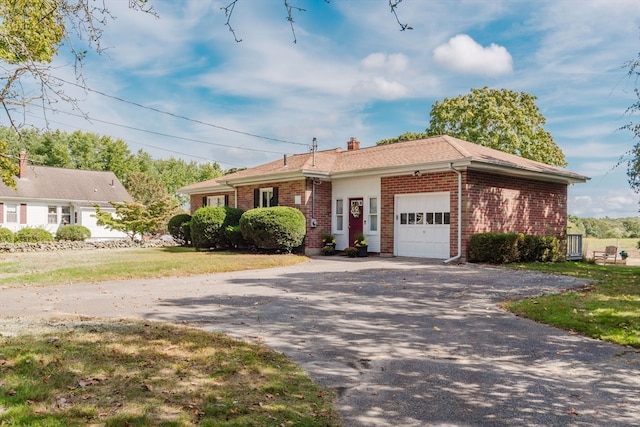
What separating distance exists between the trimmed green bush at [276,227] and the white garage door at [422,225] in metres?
3.75

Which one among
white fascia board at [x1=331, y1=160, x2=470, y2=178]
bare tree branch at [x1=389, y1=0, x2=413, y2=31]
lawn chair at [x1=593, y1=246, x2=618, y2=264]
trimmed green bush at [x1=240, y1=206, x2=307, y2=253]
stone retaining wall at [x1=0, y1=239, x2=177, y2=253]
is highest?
white fascia board at [x1=331, y1=160, x2=470, y2=178]

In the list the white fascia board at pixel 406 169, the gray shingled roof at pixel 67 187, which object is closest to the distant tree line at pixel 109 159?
the gray shingled roof at pixel 67 187

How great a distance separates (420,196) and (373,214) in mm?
2210

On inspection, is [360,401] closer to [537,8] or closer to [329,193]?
[537,8]

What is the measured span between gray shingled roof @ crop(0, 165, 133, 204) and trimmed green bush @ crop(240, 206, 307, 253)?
2087cm

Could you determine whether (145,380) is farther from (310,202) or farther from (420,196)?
(310,202)

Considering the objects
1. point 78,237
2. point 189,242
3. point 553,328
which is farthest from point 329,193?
point 78,237

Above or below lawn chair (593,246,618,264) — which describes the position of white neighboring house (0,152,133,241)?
above

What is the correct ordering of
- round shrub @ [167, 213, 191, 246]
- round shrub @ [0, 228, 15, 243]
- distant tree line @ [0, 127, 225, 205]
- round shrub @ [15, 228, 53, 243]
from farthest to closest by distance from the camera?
distant tree line @ [0, 127, 225, 205]
round shrub @ [15, 228, 53, 243]
round shrub @ [0, 228, 15, 243]
round shrub @ [167, 213, 191, 246]

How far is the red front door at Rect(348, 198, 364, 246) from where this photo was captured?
1841 centimetres

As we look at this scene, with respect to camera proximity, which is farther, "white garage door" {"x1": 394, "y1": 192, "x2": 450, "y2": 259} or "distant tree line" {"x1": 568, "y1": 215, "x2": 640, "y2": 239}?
"distant tree line" {"x1": 568, "y1": 215, "x2": 640, "y2": 239}

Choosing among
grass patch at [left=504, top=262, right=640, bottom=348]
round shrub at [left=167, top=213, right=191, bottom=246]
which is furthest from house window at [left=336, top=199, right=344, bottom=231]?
grass patch at [left=504, top=262, right=640, bottom=348]

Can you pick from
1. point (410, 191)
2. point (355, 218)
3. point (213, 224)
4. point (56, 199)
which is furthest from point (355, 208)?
point (56, 199)

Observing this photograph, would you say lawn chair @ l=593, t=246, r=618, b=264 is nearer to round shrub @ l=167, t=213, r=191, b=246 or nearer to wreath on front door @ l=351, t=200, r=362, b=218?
wreath on front door @ l=351, t=200, r=362, b=218
